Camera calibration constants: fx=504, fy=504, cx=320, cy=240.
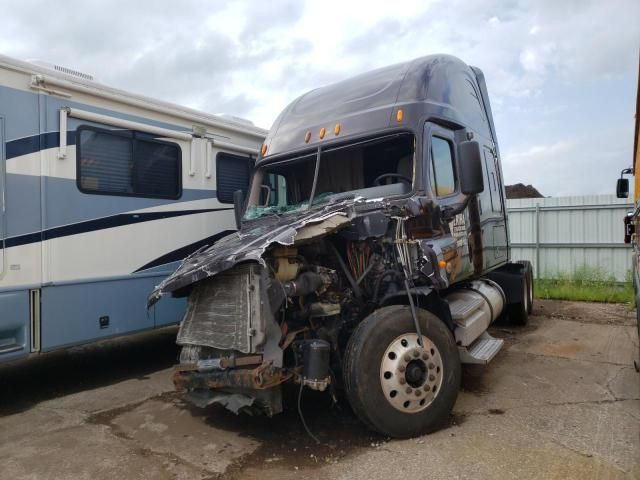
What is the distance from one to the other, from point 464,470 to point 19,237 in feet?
14.3

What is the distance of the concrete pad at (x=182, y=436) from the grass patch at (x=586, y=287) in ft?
32.3

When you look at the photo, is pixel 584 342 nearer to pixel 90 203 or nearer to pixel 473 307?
pixel 473 307

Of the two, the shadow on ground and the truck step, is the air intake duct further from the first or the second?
the shadow on ground

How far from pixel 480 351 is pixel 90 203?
→ 171 inches

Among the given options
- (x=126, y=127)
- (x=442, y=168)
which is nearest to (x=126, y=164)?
(x=126, y=127)

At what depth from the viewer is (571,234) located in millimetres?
12867

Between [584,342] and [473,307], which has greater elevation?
[473,307]

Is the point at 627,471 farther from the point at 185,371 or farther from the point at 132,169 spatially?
the point at 132,169

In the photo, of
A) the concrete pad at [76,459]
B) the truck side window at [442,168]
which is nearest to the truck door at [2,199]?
the concrete pad at [76,459]

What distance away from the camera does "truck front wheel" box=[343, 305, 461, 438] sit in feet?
12.7

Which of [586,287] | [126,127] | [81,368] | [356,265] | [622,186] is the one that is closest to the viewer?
[356,265]

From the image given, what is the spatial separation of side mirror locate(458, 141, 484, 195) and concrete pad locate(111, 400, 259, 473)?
313 centimetres

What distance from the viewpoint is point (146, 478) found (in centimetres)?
349

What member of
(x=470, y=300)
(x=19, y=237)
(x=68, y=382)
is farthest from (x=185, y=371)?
(x=470, y=300)
